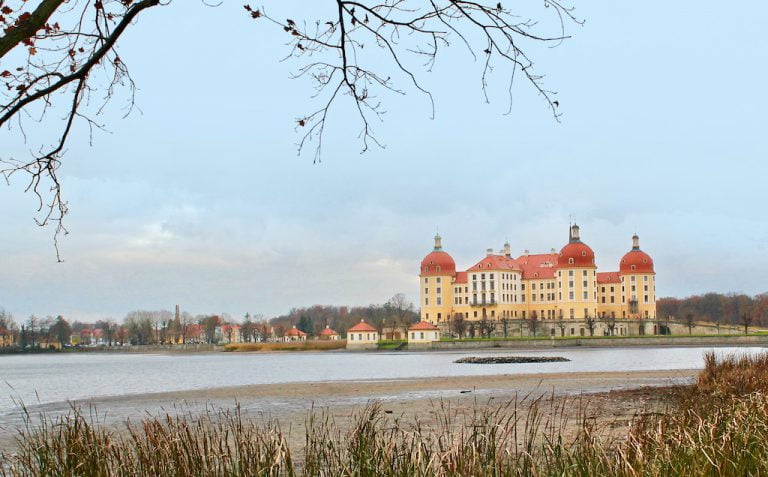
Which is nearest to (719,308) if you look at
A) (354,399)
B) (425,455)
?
(354,399)

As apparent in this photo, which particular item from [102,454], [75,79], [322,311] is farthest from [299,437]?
[322,311]

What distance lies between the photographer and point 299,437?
51.3ft

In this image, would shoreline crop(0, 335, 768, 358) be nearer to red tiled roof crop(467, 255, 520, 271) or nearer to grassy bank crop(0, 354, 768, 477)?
red tiled roof crop(467, 255, 520, 271)

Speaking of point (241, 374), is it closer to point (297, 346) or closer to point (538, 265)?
point (297, 346)

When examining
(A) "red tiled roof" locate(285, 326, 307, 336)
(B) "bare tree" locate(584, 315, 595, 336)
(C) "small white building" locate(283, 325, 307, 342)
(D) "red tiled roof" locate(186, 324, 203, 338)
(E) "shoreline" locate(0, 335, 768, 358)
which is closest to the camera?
(E) "shoreline" locate(0, 335, 768, 358)

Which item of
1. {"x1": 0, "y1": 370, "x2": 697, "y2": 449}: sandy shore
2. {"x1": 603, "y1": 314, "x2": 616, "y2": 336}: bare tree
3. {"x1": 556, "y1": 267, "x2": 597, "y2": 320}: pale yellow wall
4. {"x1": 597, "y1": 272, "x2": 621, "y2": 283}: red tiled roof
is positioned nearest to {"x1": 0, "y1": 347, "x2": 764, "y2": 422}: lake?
{"x1": 0, "y1": 370, "x2": 697, "y2": 449}: sandy shore

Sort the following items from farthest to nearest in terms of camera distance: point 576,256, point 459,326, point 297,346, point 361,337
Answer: point 297,346, point 576,256, point 459,326, point 361,337

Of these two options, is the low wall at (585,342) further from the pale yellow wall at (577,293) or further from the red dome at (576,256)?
the red dome at (576,256)

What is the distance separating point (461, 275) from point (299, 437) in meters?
121

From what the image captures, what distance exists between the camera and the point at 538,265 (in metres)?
138

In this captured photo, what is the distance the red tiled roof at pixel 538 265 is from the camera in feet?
443

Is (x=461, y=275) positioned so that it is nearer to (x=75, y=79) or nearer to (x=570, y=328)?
(x=570, y=328)

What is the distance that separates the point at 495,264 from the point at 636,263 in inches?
826

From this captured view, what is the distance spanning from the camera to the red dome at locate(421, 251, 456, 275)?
136250mm
